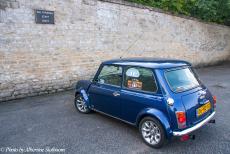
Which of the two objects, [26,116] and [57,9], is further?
[57,9]

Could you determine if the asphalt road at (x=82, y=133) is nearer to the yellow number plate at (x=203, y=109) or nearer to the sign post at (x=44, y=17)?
the yellow number plate at (x=203, y=109)

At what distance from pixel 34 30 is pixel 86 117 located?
3612 millimetres

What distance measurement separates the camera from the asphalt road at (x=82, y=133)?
3920mm

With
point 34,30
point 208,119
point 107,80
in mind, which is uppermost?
point 34,30

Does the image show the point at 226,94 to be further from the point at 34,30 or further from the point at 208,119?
the point at 34,30

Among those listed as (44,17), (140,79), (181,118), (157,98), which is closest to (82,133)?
(140,79)

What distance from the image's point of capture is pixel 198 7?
44.8 ft

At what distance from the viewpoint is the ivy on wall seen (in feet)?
40.6

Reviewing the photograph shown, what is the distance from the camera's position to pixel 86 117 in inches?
212

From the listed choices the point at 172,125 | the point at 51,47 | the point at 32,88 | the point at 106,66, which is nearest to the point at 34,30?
the point at 51,47

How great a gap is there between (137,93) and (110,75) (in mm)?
960

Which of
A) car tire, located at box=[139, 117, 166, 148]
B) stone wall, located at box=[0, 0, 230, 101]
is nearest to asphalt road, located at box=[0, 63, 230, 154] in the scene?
car tire, located at box=[139, 117, 166, 148]

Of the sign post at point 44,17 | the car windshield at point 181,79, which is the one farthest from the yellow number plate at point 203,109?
the sign post at point 44,17

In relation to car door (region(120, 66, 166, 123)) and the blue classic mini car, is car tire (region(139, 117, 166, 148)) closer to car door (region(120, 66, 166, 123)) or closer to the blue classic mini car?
the blue classic mini car
